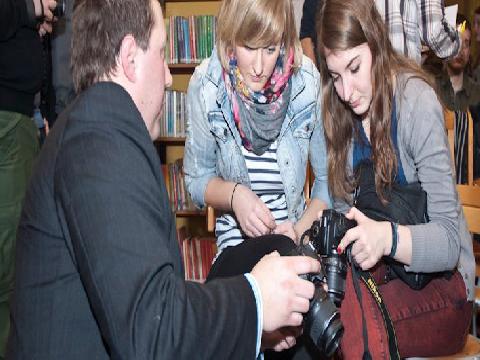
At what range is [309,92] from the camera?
6.45ft

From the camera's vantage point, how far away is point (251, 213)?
5.64ft

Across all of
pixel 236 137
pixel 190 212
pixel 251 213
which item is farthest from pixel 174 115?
pixel 251 213

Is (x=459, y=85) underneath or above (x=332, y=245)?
above

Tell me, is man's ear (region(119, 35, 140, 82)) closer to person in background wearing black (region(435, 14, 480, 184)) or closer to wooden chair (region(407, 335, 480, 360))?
wooden chair (region(407, 335, 480, 360))

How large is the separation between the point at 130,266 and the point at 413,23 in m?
2.04

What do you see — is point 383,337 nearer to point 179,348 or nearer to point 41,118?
point 179,348

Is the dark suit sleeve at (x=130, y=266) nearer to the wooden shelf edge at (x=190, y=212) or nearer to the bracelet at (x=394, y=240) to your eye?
the bracelet at (x=394, y=240)

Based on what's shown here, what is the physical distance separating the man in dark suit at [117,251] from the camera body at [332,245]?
0.20m

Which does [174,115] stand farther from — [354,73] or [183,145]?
[354,73]

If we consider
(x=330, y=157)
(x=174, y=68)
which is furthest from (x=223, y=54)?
(x=174, y=68)

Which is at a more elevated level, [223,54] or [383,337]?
[223,54]

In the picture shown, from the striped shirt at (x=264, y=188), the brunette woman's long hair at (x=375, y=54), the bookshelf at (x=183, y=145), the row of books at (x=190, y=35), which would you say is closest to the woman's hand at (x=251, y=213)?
the striped shirt at (x=264, y=188)

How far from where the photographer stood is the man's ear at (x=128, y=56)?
109 centimetres

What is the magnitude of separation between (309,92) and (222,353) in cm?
A: 119
